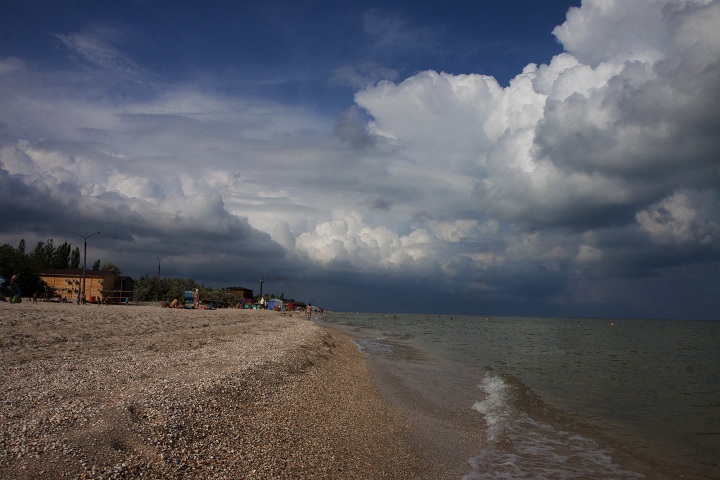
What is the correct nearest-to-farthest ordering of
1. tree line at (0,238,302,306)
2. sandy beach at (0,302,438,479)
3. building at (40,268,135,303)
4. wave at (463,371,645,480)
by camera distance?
sandy beach at (0,302,438,479), wave at (463,371,645,480), tree line at (0,238,302,306), building at (40,268,135,303)

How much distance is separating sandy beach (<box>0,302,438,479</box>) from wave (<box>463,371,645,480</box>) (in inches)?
78.0

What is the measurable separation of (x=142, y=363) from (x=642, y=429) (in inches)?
637

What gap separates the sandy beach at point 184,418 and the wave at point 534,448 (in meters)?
1.98

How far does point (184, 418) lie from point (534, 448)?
355 inches

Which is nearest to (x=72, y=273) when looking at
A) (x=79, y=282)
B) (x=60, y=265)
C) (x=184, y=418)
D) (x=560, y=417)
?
(x=79, y=282)

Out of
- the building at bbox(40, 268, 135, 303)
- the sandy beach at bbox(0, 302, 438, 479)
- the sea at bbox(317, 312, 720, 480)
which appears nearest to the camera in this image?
the sandy beach at bbox(0, 302, 438, 479)

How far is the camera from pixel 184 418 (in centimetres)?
809

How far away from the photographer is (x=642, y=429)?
47.8ft

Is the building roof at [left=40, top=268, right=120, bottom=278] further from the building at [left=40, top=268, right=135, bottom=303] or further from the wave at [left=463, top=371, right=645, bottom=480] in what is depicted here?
the wave at [left=463, top=371, right=645, bottom=480]

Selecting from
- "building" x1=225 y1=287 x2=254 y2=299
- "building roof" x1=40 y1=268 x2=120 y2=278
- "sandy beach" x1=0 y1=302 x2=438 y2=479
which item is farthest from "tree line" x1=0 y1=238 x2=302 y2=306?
"sandy beach" x1=0 y1=302 x2=438 y2=479

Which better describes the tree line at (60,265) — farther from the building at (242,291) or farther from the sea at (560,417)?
the sea at (560,417)

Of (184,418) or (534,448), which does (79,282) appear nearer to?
(184,418)

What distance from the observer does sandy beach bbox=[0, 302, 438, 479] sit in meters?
6.34

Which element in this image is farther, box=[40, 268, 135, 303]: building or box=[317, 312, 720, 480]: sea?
box=[40, 268, 135, 303]: building
